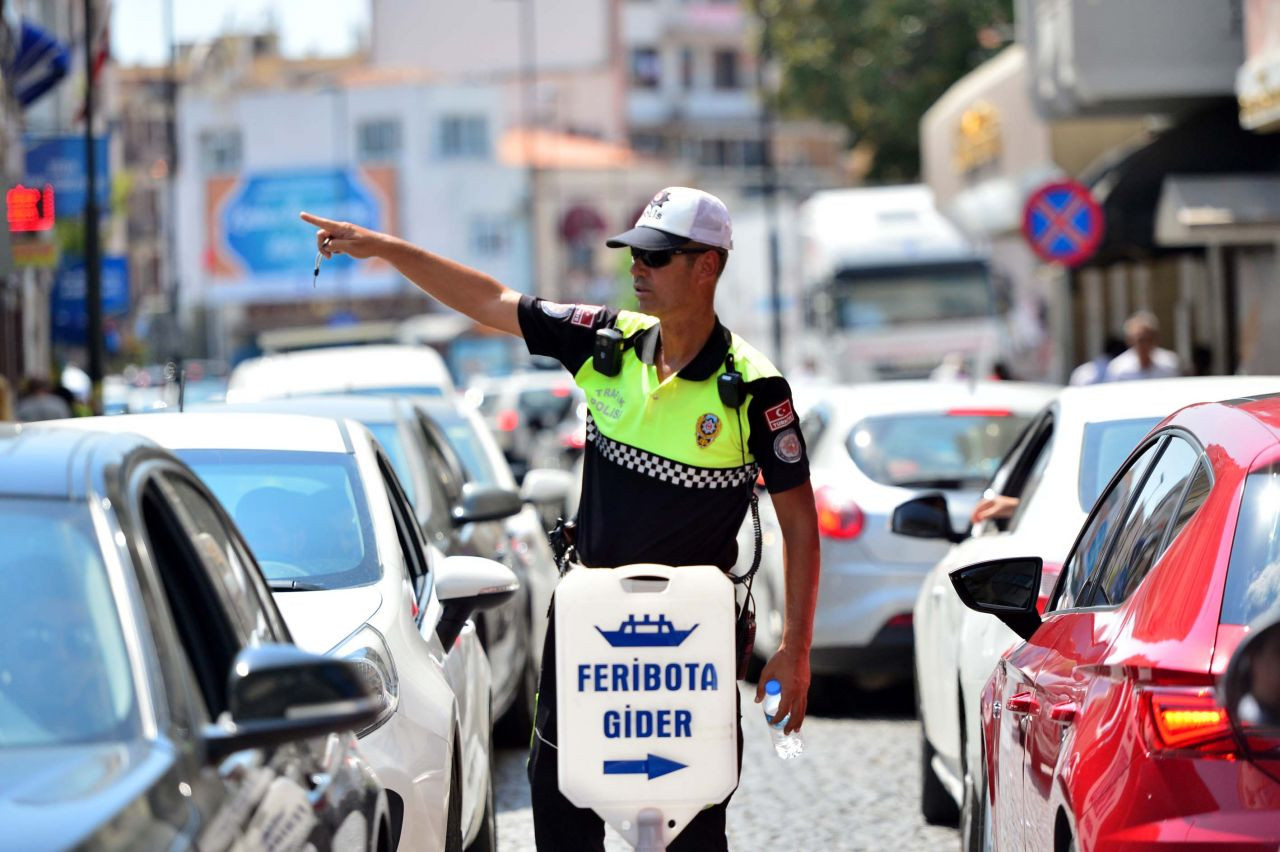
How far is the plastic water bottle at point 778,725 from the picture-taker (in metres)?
5.35

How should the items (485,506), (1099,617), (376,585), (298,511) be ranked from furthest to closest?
1. (485,506)
2. (298,511)
3. (376,585)
4. (1099,617)

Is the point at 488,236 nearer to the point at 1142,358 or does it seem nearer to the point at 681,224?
the point at 1142,358

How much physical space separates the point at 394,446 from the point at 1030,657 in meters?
4.87

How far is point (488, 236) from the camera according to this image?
8819 cm

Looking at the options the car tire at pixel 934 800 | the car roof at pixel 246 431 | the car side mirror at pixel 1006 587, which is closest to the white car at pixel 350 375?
the car tire at pixel 934 800

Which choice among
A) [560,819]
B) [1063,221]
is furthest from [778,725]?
[1063,221]

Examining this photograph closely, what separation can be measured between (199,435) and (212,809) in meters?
4.06

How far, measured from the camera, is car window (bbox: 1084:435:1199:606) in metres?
4.71

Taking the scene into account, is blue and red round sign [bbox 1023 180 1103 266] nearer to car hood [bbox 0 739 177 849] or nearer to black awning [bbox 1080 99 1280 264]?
black awning [bbox 1080 99 1280 264]

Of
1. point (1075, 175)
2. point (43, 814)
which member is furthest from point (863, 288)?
point (43, 814)

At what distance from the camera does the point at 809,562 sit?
5473mm

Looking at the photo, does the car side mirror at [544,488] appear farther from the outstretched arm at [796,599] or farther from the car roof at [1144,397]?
the outstretched arm at [796,599]

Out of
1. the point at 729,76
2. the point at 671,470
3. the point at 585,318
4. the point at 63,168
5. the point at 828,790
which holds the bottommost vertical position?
the point at 828,790

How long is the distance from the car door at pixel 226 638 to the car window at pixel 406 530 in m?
2.72
